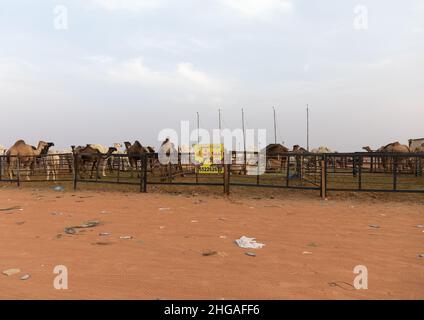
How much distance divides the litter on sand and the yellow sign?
12.5 metres

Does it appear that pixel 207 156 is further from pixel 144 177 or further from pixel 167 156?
pixel 144 177

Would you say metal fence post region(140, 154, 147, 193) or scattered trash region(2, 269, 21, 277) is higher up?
metal fence post region(140, 154, 147, 193)

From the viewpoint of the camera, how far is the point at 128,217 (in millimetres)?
6020


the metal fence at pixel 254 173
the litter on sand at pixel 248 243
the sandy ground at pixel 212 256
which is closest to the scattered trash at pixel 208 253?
the sandy ground at pixel 212 256

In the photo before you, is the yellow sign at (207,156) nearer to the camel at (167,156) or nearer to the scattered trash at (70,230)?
the camel at (167,156)

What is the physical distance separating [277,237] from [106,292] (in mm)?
2776

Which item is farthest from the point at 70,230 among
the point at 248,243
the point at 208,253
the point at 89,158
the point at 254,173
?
the point at 254,173

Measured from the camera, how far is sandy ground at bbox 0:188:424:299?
2.74m

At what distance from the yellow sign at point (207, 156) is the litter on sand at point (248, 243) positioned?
40.9 ft

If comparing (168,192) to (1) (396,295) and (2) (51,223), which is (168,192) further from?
(1) (396,295)

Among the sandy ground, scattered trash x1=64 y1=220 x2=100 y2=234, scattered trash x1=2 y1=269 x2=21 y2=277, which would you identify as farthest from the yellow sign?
scattered trash x1=2 y1=269 x2=21 y2=277

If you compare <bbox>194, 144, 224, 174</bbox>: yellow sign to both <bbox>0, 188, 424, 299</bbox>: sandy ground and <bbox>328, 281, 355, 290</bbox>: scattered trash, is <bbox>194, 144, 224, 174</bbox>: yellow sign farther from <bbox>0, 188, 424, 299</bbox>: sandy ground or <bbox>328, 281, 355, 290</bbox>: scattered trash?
<bbox>328, 281, 355, 290</bbox>: scattered trash
